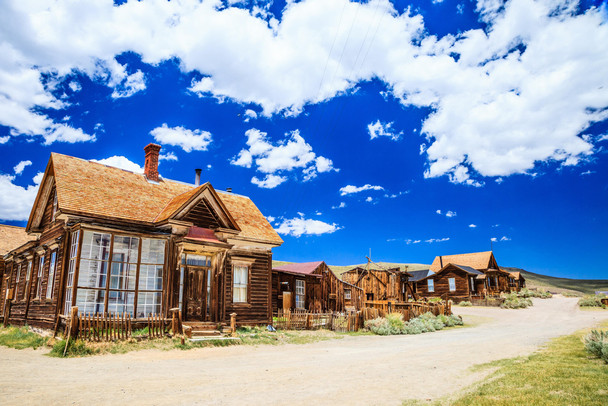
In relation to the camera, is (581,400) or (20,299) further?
(20,299)

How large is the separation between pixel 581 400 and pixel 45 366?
1111 cm

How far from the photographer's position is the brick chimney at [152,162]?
20.0 meters

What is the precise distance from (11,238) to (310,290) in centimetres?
2156

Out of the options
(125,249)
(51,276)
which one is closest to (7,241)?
(51,276)

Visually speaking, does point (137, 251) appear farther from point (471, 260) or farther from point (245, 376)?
point (471, 260)

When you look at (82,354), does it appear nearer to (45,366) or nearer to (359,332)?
(45,366)

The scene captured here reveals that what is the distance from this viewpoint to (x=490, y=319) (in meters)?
29.8

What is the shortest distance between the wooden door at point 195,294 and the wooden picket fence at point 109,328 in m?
2.73

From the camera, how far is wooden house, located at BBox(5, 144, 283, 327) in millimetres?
14555

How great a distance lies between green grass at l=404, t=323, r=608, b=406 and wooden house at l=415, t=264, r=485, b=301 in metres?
40.6

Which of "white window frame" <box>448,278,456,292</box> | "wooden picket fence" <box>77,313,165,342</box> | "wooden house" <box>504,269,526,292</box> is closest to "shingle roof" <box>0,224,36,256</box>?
"wooden picket fence" <box>77,313,165,342</box>

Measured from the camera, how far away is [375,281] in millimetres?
42031

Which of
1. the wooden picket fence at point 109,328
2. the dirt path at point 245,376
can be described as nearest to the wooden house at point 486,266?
the dirt path at point 245,376

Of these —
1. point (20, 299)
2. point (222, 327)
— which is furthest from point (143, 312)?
→ point (20, 299)
